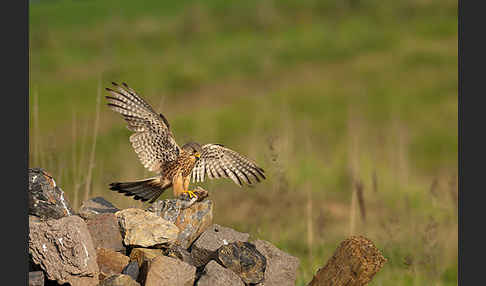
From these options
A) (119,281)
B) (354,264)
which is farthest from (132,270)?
(354,264)

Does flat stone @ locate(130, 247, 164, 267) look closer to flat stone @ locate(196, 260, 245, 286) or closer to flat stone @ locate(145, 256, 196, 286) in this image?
flat stone @ locate(145, 256, 196, 286)

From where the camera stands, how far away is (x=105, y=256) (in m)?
4.19

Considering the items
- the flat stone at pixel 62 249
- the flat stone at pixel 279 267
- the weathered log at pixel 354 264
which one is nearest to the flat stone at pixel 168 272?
the flat stone at pixel 62 249

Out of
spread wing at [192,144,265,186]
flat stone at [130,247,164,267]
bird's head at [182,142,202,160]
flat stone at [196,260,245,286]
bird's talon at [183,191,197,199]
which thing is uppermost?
bird's head at [182,142,202,160]

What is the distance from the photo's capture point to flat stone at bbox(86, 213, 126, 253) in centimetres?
428

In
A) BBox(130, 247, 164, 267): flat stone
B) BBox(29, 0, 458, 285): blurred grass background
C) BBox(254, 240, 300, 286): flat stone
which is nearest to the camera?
BBox(130, 247, 164, 267): flat stone

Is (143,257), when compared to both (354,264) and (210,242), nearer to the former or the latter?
(210,242)

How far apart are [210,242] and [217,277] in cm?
41

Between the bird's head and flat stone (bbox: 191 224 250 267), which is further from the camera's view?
the bird's head

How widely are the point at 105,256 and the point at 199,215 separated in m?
0.69

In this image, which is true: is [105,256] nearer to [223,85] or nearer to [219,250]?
[219,250]

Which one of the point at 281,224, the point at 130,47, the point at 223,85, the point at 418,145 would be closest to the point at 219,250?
the point at 281,224

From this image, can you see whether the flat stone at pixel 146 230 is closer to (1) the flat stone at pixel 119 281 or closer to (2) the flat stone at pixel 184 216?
(2) the flat stone at pixel 184 216

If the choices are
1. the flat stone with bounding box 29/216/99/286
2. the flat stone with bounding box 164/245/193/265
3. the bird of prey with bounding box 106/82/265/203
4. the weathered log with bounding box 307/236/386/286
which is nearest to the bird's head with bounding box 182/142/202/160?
the bird of prey with bounding box 106/82/265/203
